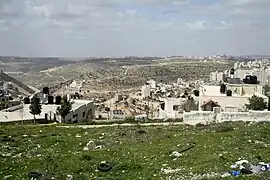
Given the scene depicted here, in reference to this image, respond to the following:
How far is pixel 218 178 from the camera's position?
47.9ft

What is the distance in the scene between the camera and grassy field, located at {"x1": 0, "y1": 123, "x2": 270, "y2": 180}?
16266 millimetres

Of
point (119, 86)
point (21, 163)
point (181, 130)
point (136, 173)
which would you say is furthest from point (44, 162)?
point (119, 86)

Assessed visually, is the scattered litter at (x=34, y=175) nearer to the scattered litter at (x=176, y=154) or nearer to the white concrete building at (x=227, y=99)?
the scattered litter at (x=176, y=154)

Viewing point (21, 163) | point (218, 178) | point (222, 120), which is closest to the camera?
point (218, 178)

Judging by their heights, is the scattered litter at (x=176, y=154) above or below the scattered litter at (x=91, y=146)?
above

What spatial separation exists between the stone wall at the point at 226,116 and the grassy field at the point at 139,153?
16.8 ft

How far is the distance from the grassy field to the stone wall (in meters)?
5.13

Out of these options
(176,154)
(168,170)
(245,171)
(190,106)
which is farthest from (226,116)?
(190,106)

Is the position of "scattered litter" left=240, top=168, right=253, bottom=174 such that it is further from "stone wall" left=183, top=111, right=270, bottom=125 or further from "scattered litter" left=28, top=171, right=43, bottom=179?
"stone wall" left=183, top=111, right=270, bottom=125

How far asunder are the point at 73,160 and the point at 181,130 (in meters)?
12.3

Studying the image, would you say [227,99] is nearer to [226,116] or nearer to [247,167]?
[226,116]

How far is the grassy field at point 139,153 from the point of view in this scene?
640 inches

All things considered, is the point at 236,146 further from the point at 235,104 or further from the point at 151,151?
the point at 235,104

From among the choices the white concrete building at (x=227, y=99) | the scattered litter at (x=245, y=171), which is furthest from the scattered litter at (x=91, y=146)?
the white concrete building at (x=227, y=99)
